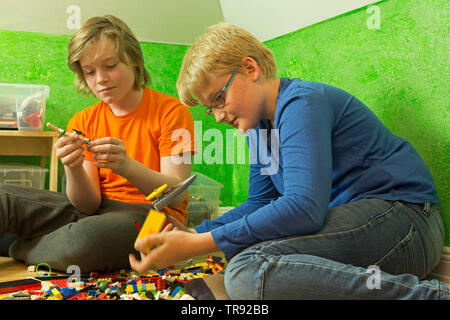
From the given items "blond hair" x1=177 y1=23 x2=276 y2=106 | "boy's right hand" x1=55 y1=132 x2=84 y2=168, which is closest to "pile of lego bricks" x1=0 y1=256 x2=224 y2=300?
"boy's right hand" x1=55 y1=132 x2=84 y2=168

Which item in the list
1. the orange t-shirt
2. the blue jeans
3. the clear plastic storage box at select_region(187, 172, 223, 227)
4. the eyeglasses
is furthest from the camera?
the clear plastic storage box at select_region(187, 172, 223, 227)

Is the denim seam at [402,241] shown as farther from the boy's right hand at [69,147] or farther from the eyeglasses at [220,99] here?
the boy's right hand at [69,147]

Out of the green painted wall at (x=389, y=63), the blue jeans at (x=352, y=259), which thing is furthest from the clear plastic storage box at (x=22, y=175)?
Result: the blue jeans at (x=352, y=259)

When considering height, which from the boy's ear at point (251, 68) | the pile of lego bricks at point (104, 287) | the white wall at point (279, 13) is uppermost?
the white wall at point (279, 13)

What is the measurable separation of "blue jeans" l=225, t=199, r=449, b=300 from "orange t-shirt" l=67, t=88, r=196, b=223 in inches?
24.9

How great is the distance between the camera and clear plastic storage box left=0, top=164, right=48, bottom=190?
1.95 m

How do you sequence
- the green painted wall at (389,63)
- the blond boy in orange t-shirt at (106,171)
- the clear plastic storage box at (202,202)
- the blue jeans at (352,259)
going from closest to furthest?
the blue jeans at (352,259)
the green painted wall at (389,63)
the blond boy in orange t-shirt at (106,171)
the clear plastic storage box at (202,202)

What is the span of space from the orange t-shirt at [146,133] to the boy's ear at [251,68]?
0.47 m

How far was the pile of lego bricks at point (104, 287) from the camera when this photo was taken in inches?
43.6

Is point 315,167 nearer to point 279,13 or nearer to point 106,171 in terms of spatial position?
point 106,171

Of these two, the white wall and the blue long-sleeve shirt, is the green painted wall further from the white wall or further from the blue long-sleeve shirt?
the blue long-sleeve shirt

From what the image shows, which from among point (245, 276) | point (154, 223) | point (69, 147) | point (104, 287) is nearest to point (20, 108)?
point (69, 147)
